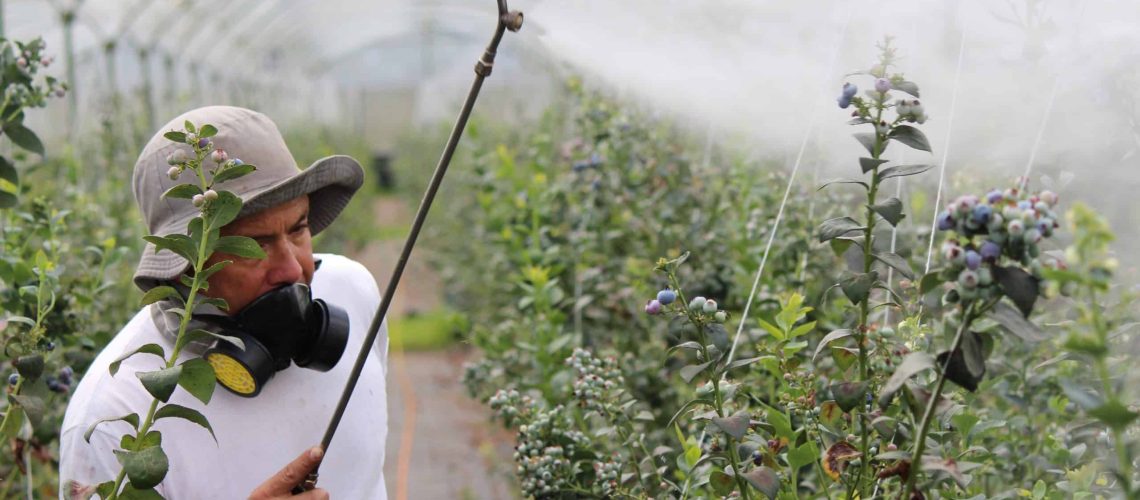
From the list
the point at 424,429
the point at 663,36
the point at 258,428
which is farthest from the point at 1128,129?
the point at 424,429

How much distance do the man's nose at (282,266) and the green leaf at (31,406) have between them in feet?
1.24

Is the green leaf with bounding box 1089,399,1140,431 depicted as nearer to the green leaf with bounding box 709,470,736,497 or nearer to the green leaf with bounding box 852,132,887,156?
the green leaf with bounding box 852,132,887,156

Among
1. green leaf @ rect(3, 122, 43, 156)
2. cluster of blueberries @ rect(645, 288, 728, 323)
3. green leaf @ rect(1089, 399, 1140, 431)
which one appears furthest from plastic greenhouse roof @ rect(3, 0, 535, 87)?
green leaf @ rect(1089, 399, 1140, 431)

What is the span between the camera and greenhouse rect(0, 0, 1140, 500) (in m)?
1.13

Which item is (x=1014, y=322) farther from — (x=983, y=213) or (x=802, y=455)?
(x=802, y=455)

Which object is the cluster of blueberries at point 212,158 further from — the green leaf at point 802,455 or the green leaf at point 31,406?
the green leaf at point 802,455

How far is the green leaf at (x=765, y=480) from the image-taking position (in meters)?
1.13

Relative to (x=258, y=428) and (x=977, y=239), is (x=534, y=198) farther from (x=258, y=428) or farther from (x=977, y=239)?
(x=977, y=239)

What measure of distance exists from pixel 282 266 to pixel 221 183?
0.47 feet

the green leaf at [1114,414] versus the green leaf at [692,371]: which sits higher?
the green leaf at [1114,414]

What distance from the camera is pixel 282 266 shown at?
1521mm

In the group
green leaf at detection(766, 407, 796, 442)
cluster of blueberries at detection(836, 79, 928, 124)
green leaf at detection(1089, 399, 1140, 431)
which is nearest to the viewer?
green leaf at detection(1089, 399, 1140, 431)

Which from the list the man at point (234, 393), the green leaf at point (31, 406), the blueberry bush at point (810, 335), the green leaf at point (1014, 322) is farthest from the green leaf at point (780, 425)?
the green leaf at point (31, 406)

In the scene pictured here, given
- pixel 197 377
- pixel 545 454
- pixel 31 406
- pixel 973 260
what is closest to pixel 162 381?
pixel 197 377
